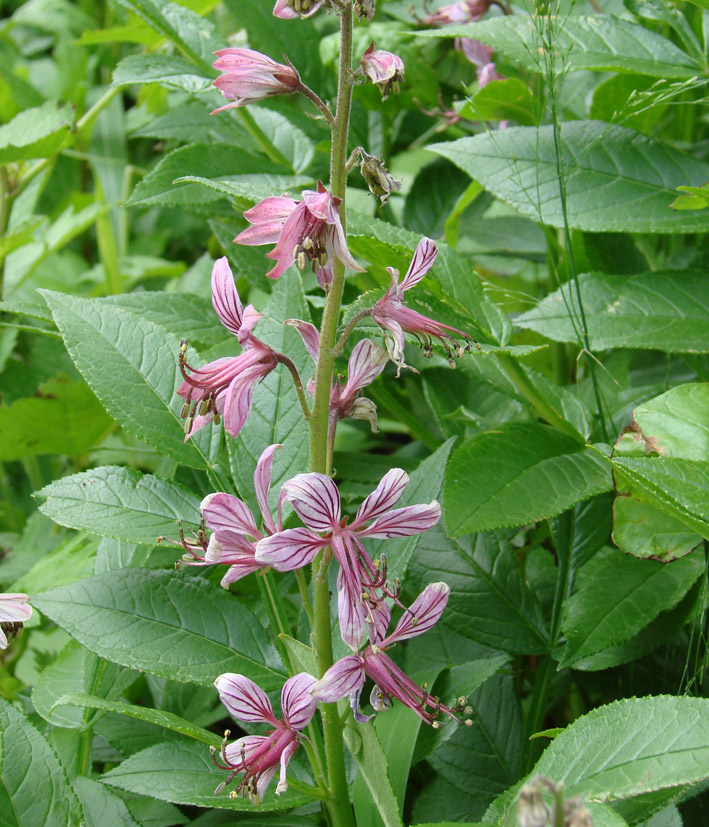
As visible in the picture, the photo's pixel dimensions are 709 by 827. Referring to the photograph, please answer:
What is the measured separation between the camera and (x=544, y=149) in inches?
44.4

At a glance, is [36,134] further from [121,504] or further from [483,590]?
[483,590]

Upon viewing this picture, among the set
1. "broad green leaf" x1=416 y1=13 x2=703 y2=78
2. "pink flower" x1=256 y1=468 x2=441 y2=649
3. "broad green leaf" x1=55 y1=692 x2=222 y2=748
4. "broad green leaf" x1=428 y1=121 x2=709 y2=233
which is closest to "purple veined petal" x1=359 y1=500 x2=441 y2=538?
"pink flower" x1=256 y1=468 x2=441 y2=649

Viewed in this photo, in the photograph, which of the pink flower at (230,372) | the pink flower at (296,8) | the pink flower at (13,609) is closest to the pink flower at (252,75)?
the pink flower at (296,8)

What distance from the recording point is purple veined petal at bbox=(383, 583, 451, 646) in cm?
73

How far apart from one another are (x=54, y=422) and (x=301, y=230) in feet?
2.70

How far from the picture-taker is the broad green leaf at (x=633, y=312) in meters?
0.99

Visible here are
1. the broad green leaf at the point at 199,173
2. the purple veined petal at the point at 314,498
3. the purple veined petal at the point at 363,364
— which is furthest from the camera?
the broad green leaf at the point at 199,173

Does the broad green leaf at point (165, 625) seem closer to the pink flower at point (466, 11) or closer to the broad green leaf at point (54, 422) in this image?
the broad green leaf at point (54, 422)

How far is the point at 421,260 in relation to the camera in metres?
0.71

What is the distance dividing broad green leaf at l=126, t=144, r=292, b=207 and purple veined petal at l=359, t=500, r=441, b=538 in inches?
21.6

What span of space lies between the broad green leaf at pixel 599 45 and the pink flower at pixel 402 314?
1.55 feet

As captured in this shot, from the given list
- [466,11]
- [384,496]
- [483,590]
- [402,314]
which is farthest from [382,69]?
[466,11]

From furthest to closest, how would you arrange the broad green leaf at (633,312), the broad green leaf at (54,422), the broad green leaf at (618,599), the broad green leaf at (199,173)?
the broad green leaf at (54,422)
the broad green leaf at (199,173)
the broad green leaf at (633,312)
the broad green leaf at (618,599)

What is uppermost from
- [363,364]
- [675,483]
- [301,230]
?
[301,230]
